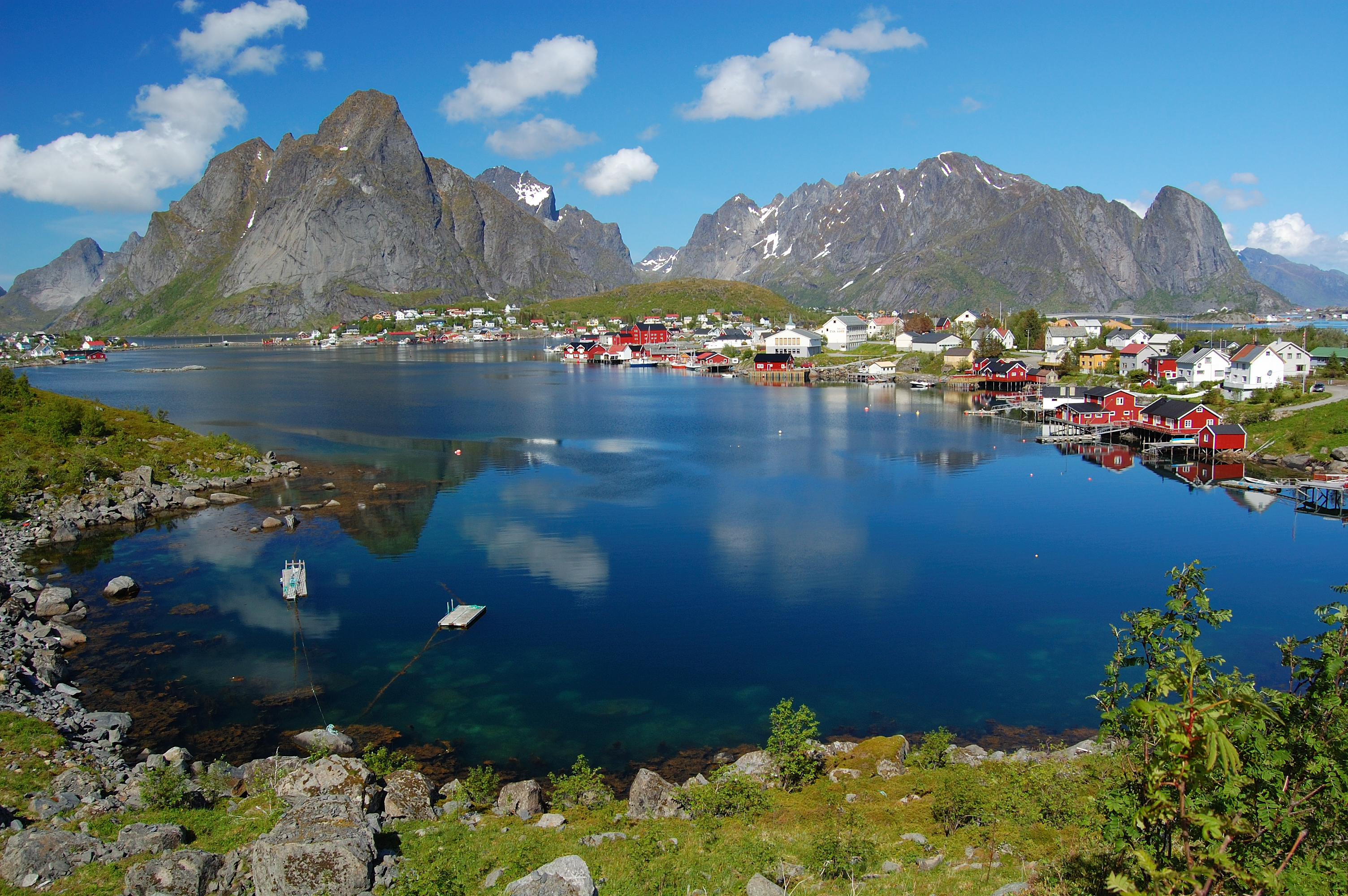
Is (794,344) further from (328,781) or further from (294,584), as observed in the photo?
(328,781)

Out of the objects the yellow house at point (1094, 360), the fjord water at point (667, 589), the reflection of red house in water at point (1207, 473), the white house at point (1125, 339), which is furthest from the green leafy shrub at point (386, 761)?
the white house at point (1125, 339)

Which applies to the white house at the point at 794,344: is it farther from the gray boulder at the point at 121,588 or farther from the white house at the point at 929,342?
the gray boulder at the point at 121,588

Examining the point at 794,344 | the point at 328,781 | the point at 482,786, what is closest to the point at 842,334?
the point at 794,344

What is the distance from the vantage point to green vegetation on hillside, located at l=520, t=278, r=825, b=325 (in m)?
165

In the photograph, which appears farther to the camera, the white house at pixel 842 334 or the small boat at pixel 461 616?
the white house at pixel 842 334

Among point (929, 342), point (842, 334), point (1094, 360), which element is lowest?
point (1094, 360)

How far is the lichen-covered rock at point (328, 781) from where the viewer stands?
960 cm

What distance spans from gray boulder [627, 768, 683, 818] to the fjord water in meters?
2.06

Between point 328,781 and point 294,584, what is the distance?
459 inches

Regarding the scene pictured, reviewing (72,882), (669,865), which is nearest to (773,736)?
(669,865)

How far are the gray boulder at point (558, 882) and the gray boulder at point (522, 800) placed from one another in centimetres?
390

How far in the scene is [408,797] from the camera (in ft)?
33.7

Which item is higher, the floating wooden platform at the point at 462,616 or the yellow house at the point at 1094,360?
the yellow house at the point at 1094,360

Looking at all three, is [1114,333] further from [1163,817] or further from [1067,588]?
[1163,817]
